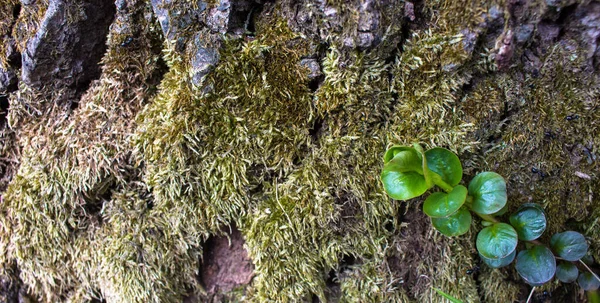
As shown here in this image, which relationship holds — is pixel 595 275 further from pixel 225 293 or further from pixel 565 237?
pixel 225 293

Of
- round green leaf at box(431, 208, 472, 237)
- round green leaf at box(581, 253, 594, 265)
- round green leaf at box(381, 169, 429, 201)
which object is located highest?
round green leaf at box(381, 169, 429, 201)

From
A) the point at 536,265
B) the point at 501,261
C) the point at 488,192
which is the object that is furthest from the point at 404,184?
the point at 536,265

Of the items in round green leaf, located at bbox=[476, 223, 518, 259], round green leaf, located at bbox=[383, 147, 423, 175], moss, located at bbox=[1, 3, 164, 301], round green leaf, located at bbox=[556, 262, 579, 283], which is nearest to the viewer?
round green leaf, located at bbox=[383, 147, 423, 175]

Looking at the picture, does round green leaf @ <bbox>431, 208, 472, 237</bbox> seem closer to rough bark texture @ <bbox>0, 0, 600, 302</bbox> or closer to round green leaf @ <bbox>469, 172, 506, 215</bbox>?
round green leaf @ <bbox>469, 172, 506, 215</bbox>

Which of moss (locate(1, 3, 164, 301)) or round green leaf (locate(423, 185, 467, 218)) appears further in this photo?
moss (locate(1, 3, 164, 301))

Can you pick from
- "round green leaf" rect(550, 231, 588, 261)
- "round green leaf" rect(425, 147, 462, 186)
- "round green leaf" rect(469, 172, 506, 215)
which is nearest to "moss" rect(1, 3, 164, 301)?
"round green leaf" rect(425, 147, 462, 186)

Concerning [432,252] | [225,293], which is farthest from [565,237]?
[225,293]

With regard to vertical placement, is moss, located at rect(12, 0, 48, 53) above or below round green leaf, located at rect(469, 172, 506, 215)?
above
